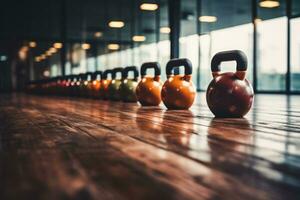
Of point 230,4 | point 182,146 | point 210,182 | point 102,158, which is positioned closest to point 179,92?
point 182,146

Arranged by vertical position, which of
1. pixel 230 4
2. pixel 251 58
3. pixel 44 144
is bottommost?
pixel 44 144

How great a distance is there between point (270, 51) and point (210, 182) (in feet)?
30.1

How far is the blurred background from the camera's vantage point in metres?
8.91

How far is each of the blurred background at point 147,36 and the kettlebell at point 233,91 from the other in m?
1.98

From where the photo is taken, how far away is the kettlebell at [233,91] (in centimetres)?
228

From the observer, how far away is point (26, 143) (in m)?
1.31

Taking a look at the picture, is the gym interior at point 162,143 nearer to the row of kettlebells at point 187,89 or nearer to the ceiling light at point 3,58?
the row of kettlebells at point 187,89

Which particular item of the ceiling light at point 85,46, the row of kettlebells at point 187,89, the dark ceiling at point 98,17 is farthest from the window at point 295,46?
the ceiling light at point 85,46

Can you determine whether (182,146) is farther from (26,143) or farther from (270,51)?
(270,51)

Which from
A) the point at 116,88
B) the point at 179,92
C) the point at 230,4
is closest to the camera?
the point at 179,92

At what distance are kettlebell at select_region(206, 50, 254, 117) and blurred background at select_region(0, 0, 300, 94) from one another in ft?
6.49

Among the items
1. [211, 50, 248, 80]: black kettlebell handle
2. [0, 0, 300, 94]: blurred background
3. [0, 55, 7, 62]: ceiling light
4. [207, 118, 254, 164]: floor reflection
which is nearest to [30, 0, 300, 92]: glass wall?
[0, 0, 300, 94]: blurred background

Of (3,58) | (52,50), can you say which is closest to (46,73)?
(52,50)

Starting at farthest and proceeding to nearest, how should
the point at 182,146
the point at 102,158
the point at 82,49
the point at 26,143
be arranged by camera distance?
the point at 82,49
the point at 26,143
the point at 182,146
the point at 102,158
